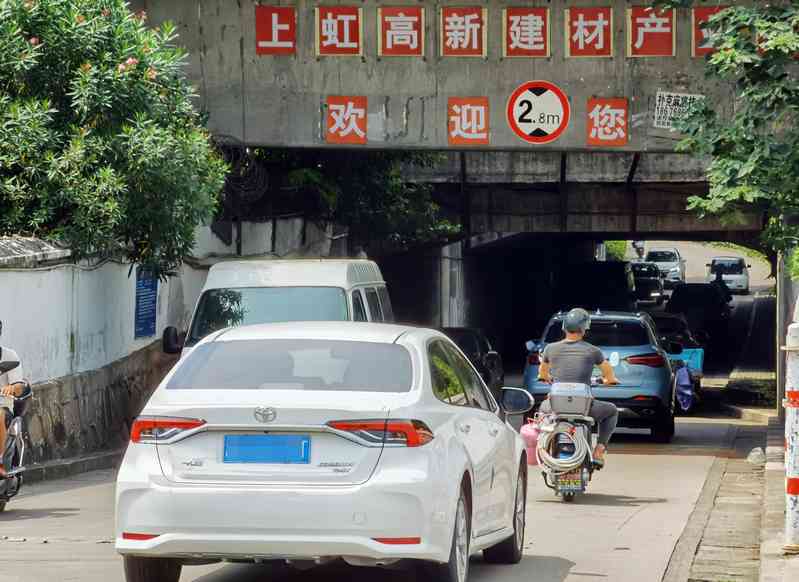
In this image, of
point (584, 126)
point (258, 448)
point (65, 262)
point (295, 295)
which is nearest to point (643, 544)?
point (258, 448)

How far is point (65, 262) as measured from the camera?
58.5ft

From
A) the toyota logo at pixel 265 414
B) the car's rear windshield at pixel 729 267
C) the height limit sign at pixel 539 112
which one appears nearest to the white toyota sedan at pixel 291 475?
the toyota logo at pixel 265 414

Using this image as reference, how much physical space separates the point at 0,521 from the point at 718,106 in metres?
13.0

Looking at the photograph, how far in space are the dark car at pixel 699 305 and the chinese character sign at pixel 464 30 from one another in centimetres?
2551

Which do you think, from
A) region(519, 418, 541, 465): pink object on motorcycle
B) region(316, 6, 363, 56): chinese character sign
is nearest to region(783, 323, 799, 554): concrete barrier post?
region(519, 418, 541, 465): pink object on motorcycle

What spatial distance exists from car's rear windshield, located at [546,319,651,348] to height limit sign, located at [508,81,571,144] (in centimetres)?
266

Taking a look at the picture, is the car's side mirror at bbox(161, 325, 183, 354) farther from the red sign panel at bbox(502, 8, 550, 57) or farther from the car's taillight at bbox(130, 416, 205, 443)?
the car's taillight at bbox(130, 416, 205, 443)

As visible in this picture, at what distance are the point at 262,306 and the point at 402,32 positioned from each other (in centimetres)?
632

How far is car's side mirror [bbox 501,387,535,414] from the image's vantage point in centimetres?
1003

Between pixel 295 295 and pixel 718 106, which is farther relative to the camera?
pixel 718 106

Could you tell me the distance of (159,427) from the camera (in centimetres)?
779

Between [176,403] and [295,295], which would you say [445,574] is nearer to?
[176,403]

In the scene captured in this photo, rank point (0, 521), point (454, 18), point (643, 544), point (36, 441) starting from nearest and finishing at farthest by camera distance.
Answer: point (643, 544) < point (0, 521) < point (36, 441) < point (454, 18)

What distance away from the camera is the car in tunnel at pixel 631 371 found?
66.7ft
